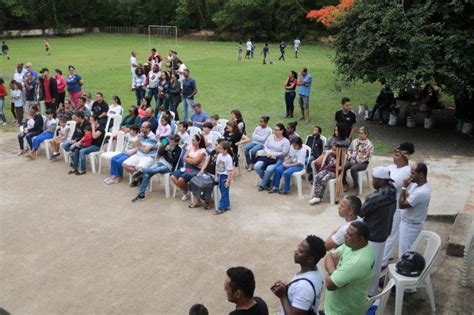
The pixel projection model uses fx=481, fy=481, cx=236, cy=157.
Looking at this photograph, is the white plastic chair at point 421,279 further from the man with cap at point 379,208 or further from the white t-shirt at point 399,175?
the white t-shirt at point 399,175

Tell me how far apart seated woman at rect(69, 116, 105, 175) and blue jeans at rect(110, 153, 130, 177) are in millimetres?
830

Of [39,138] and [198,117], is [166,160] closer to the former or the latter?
[198,117]

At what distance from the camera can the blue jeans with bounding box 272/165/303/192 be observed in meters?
9.20

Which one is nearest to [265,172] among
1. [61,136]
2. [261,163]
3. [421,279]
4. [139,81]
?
[261,163]

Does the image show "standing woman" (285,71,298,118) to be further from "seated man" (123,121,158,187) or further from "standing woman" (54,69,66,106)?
"standing woman" (54,69,66,106)

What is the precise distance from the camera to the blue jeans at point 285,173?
920 centimetres

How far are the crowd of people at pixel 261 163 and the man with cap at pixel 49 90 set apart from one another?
0.03 metres

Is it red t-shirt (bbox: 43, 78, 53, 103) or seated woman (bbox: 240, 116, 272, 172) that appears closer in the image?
seated woman (bbox: 240, 116, 272, 172)

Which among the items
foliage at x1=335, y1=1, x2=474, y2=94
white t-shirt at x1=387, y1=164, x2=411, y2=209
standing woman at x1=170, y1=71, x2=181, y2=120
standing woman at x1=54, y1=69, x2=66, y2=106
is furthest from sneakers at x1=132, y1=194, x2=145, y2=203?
standing woman at x1=54, y1=69, x2=66, y2=106

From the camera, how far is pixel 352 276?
395 cm

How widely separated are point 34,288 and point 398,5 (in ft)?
34.3

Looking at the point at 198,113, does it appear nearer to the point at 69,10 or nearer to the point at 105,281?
the point at 105,281

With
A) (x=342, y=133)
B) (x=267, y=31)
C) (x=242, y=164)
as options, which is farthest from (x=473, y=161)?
(x=267, y=31)

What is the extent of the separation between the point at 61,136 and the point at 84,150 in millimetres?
1194
